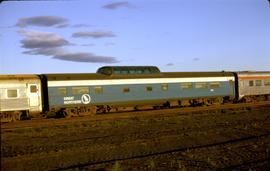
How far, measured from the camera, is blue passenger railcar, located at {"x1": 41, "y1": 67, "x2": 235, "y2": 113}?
Result: 30.4 meters

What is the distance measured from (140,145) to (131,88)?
16486mm

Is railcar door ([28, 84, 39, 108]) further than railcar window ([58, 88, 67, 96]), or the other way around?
railcar window ([58, 88, 67, 96])

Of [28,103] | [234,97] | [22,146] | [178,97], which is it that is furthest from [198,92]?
[22,146]

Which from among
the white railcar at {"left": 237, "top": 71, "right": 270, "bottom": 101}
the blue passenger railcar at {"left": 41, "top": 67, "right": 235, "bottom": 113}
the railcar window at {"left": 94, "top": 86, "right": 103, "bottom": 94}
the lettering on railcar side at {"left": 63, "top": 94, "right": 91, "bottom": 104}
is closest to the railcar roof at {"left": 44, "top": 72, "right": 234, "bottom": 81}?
the blue passenger railcar at {"left": 41, "top": 67, "right": 235, "bottom": 113}

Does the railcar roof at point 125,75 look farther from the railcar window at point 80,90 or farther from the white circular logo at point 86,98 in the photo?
the white circular logo at point 86,98

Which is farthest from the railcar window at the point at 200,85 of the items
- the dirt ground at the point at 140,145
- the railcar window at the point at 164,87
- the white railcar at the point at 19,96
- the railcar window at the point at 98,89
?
the white railcar at the point at 19,96

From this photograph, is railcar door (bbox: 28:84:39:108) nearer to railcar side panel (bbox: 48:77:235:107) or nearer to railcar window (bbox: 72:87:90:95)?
railcar side panel (bbox: 48:77:235:107)

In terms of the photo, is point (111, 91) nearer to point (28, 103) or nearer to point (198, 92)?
point (28, 103)

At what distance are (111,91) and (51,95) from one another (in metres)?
5.06

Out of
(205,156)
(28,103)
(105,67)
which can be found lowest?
(205,156)

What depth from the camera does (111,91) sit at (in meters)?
32.4

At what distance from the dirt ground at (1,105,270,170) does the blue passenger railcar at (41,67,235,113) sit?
4.64m

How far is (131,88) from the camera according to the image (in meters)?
33.6

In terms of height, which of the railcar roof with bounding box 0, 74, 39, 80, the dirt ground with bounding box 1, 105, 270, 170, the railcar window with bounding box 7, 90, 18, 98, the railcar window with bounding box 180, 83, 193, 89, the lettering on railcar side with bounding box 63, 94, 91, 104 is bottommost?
the dirt ground with bounding box 1, 105, 270, 170
